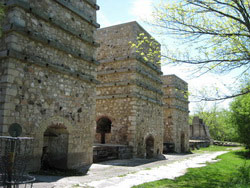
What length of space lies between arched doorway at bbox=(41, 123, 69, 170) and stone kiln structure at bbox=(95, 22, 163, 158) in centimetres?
521

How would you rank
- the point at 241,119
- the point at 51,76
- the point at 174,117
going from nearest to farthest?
the point at 51,76 → the point at 241,119 → the point at 174,117

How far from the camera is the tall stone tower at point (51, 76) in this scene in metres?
7.15

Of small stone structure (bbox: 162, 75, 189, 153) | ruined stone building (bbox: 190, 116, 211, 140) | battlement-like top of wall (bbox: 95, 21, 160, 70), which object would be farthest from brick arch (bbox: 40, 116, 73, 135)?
ruined stone building (bbox: 190, 116, 211, 140)

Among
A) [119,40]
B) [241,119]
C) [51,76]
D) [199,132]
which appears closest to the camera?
[51,76]

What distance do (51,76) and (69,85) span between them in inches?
35.3

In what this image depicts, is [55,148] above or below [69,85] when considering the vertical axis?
below

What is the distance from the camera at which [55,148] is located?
9141 mm

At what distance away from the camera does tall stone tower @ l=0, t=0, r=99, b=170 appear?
7.15m

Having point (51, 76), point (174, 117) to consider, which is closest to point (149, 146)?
point (174, 117)

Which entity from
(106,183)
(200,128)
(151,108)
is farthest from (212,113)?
(106,183)

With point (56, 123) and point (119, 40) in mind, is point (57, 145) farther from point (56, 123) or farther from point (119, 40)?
point (119, 40)

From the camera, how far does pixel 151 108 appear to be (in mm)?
15664

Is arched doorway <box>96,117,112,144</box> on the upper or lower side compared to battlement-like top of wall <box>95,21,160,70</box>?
lower

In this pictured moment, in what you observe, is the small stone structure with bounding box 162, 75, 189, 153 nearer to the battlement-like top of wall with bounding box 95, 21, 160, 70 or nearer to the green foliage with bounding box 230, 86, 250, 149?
the green foliage with bounding box 230, 86, 250, 149
